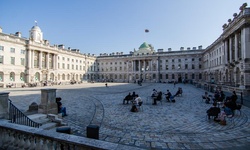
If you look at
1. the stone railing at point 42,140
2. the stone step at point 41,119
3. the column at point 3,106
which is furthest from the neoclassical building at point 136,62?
the column at point 3,106

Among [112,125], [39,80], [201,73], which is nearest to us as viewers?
[112,125]

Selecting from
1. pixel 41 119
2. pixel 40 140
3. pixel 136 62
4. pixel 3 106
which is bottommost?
pixel 41 119

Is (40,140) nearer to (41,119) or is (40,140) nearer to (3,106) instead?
(3,106)

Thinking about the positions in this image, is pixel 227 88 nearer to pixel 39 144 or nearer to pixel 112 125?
pixel 112 125

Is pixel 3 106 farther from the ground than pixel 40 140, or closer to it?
farther from the ground

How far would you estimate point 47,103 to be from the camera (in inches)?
314

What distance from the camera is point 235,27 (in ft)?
85.4

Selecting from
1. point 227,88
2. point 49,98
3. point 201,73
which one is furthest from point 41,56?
point 201,73

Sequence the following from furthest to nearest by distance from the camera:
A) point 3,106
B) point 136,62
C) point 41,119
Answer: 1. point 136,62
2. point 41,119
3. point 3,106

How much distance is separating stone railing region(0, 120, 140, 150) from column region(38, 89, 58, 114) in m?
3.84

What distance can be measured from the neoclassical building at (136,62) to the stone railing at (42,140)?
23.6 m

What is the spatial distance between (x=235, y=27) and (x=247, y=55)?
683 centimetres

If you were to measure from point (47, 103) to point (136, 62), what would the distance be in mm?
66330

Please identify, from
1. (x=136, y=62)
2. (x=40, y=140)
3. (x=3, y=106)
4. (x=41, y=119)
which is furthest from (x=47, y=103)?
(x=136, y=62)
